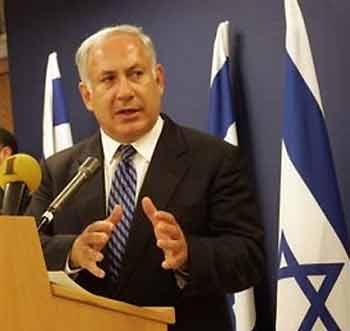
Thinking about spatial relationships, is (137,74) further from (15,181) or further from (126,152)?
(15,181)

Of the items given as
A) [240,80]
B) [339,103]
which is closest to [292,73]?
[339,103]

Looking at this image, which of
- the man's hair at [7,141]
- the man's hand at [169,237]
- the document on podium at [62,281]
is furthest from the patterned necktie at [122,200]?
the man's hair at [7,141]

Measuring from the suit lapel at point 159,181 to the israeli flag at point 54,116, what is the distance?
2037mm

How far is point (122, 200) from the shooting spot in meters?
1.92

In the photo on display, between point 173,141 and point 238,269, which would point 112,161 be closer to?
point 173,141

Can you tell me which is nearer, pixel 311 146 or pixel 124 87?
pixel 124 87

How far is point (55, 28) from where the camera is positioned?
4.43 metres

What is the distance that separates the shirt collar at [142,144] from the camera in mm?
1991

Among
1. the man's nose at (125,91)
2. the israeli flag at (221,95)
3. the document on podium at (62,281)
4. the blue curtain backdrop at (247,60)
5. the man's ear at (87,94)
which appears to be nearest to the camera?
the document on podium at (62,281)

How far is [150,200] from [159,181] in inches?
4.5

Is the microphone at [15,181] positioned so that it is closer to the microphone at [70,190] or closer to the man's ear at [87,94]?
the microphone at [70,190]

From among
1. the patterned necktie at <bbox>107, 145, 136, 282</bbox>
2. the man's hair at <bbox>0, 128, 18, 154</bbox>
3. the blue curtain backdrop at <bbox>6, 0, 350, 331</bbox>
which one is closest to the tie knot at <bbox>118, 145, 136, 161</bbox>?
the patterned necktie at <bbox>107, 145, 136, 282</bbox>

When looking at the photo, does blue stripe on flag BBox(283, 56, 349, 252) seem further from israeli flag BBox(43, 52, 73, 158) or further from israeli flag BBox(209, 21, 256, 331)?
israeli flag BBox(43, 52, 73, 158)

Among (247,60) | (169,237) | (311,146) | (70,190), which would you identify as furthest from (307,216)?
(70,190)
